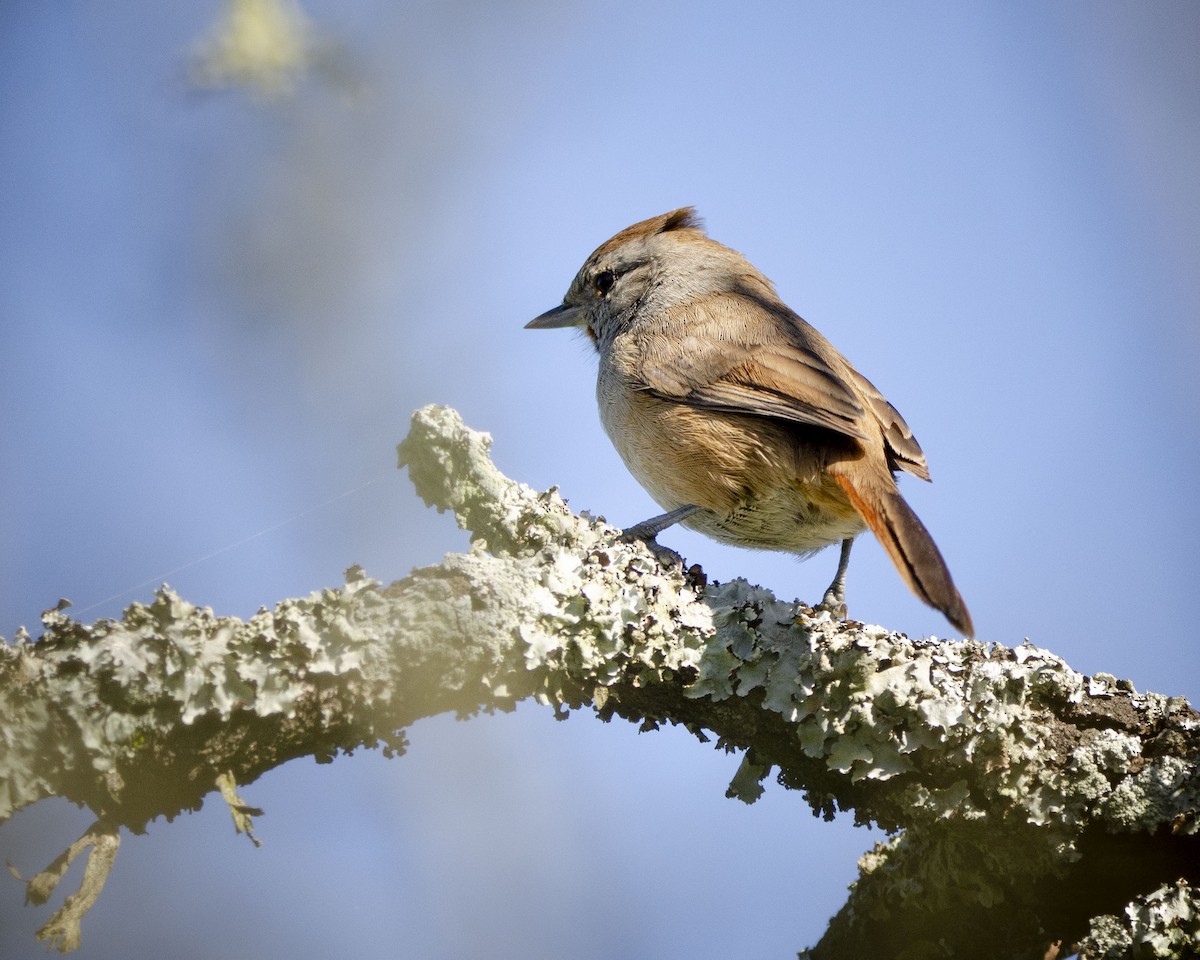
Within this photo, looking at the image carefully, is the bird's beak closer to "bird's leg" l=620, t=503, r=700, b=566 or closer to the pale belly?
the pale belly

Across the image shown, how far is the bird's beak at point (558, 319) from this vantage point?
5.27 m

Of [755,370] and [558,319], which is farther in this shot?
[558,319]

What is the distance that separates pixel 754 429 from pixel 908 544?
0.97 metres

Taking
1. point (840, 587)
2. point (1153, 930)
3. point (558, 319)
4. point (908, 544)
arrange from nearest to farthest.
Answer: point (1153, 930), point (908, 544), point (840, 587), point (558, 319)

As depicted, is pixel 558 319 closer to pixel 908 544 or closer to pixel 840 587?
pixel 840 587

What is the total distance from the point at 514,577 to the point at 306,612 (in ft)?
1.87

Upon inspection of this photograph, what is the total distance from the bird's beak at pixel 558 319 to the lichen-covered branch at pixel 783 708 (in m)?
2.59

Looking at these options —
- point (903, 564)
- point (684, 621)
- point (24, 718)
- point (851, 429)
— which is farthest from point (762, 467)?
point (24, 718)

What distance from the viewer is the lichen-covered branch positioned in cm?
205

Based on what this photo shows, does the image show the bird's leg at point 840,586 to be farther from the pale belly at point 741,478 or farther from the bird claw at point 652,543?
the bird claw at point 652,543

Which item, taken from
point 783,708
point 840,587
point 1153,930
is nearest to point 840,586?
point 840,587

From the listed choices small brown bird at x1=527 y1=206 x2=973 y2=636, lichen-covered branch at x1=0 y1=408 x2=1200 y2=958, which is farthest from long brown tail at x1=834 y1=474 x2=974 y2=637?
lichen-covered branch at x1=0 y1=408 x2=1200 y2=958

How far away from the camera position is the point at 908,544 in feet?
9.91

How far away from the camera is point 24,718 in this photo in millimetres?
1765
